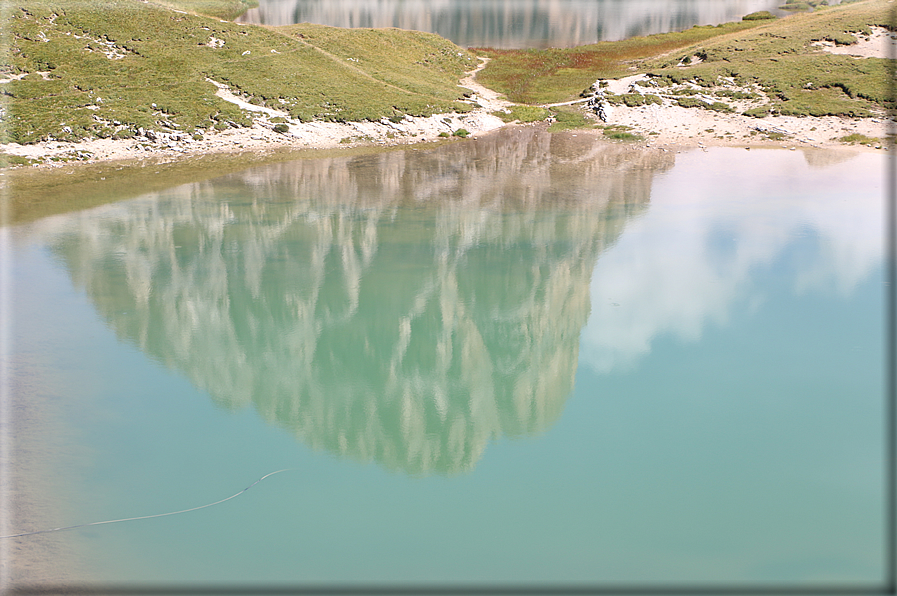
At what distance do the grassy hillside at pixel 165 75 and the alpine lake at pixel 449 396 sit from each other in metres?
13.2

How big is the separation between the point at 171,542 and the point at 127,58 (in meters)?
40.8

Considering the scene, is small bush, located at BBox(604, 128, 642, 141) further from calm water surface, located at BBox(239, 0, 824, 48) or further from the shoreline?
calm water surface, located at BBox(239, 0, 824, 48)

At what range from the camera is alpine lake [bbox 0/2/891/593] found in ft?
31.3

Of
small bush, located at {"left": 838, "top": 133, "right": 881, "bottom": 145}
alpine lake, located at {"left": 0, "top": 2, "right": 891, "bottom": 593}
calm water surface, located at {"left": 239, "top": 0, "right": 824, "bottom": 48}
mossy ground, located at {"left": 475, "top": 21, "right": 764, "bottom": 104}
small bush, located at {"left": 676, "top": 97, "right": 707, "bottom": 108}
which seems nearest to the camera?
alpine lake, located at {"left": 0, "top": 2, "right": 891, "bottom": 593}

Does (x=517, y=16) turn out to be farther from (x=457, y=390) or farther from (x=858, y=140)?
(x=457, y=390)

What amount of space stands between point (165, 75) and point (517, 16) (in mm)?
90117

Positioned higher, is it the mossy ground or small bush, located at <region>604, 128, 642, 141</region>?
the mossy ground

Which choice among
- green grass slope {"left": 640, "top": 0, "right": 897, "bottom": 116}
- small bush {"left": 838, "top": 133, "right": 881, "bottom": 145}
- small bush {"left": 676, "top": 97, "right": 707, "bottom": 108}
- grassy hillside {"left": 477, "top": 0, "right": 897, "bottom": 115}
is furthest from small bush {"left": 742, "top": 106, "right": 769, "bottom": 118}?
small bush {"left": 838, "top": 133, "right": 881, "bottom": 145}

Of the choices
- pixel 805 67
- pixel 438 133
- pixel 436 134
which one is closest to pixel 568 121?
pixel 438 133

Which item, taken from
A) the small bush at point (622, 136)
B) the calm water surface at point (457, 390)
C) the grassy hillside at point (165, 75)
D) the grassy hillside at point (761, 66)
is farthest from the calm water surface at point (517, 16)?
the calm water surface at point (457, 390)

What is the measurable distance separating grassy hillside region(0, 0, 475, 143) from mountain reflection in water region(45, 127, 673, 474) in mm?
10594

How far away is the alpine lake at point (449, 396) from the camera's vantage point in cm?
954

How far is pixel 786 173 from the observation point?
3103cm

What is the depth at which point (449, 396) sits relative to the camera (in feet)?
45.5
